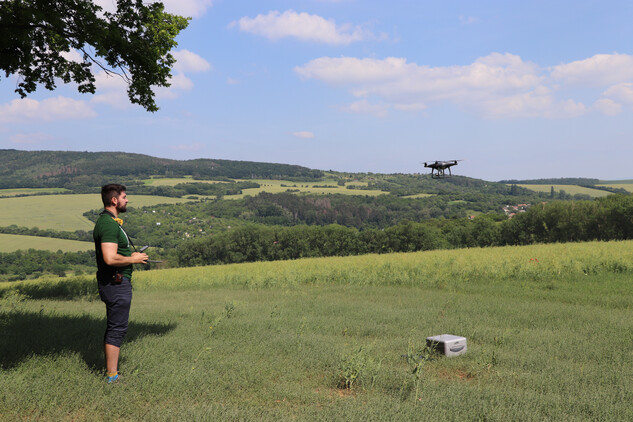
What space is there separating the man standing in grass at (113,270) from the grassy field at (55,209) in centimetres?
11955

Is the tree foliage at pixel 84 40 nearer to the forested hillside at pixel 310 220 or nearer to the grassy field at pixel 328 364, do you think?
the grassy field at pixel 328 364

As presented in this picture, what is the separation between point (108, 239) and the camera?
5.18 m

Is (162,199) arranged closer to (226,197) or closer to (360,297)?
(226,197)

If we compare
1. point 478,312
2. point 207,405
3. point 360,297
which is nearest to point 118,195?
point 207,405

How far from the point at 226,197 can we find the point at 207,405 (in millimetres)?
172947

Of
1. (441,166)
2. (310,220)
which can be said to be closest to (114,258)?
(441,166)

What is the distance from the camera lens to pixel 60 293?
17.6 meters

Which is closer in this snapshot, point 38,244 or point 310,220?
point 38,244

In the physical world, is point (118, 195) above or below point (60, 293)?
above

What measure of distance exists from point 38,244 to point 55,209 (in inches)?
1890

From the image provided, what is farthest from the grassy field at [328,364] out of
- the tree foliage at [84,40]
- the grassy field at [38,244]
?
the grassy field at [38,244]

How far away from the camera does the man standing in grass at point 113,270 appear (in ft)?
17.0

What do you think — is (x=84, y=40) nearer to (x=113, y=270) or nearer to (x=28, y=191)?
(x=113, y=270)

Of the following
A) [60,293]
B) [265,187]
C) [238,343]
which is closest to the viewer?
[238,343]
